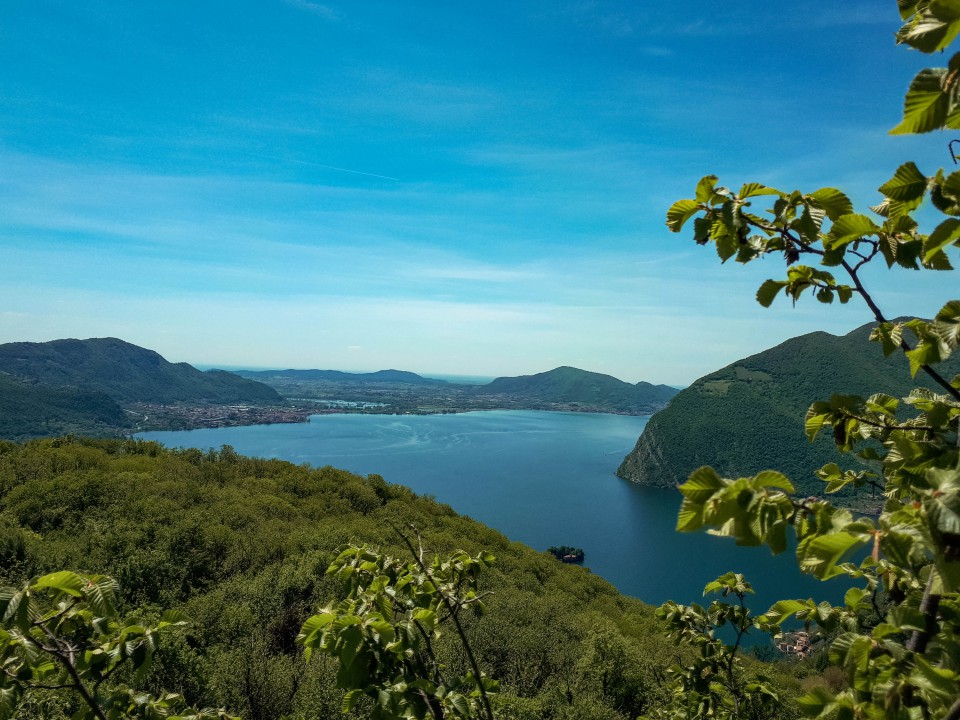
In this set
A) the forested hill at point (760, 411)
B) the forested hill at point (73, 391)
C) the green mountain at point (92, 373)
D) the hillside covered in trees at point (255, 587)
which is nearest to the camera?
the hillside covered in trees at point (255, 587)

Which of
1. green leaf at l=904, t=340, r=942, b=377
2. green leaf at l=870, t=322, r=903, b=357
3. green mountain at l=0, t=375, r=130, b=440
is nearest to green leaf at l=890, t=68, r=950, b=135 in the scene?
green leaf at l=904, t=340, r=942, b=377

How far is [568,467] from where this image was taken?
319ft

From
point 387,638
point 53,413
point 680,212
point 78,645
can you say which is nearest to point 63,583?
point 78,645

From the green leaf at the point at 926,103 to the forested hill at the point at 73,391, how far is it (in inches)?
4906

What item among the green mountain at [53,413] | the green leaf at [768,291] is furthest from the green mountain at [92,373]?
the green leaf at [768,291]

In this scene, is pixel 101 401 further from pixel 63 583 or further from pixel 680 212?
pixel 680 212

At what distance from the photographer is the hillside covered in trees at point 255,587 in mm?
9477

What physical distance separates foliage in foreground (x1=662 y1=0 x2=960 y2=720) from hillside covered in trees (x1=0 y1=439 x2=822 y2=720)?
4.21 meters

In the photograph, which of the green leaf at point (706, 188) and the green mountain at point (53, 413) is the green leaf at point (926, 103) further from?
the green mountain at point (53, 413)

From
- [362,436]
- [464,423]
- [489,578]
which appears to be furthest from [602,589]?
[464,423]

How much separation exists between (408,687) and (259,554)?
56.8ft

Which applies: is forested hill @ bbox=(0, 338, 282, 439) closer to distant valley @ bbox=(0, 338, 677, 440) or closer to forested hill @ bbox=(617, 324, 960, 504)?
distant valley @ bbox=(0, 338, 677, 440)

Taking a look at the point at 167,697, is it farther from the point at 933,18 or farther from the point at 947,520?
the point at 933,18

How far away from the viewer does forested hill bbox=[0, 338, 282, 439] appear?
102875 mm
